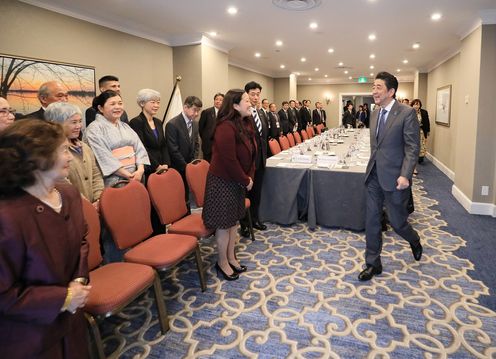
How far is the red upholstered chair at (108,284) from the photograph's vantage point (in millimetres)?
1791

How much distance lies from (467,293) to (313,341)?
1.48 m

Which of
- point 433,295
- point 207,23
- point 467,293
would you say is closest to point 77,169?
point 433,295

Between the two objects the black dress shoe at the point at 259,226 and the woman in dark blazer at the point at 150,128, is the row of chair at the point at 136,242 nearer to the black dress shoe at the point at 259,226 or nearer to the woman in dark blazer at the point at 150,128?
the woman in dark blazer at the point at 150,128

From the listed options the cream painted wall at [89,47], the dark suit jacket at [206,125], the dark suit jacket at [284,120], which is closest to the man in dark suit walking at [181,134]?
the dark suit jacket at [206,125]

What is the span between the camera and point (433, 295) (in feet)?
9.18

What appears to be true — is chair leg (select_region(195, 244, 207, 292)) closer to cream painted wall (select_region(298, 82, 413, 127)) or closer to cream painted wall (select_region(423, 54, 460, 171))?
cream painted wall (select_region(423, 54, 460, 171))

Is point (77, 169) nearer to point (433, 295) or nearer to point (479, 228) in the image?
point (433, 295)

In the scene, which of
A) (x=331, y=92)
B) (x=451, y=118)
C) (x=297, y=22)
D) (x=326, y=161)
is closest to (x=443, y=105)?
(x=451, y=118)

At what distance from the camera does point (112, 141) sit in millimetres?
2826

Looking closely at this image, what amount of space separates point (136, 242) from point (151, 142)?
1.40 metres

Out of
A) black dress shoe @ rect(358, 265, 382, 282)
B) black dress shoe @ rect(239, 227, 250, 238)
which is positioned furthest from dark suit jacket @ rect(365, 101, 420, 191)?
black dress shoe @ rect(239, 227, 250, 238)

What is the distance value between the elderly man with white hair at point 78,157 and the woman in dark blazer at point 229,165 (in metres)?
0.86

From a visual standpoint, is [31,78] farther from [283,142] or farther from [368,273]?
[368,273]

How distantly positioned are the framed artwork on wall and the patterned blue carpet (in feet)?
9.53
